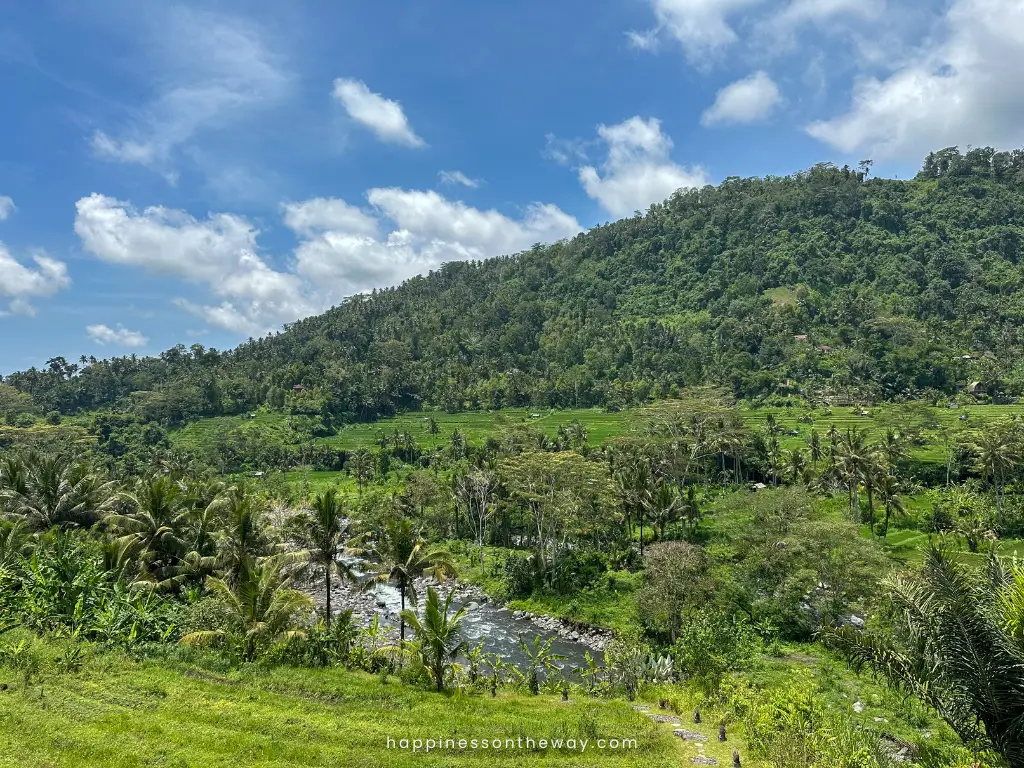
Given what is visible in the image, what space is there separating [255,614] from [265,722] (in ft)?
23.6

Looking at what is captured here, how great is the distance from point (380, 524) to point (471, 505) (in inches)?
413

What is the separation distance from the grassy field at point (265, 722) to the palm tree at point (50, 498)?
941 inches

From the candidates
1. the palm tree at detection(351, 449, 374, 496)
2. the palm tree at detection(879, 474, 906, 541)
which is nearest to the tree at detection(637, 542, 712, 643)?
the palm tree at detection(879, 474, 906, 541)

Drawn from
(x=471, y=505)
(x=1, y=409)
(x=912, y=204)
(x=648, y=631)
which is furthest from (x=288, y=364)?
(x=912, y=204)

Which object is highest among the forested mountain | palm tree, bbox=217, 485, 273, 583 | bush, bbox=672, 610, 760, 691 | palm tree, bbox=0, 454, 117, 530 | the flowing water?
the forested mountain

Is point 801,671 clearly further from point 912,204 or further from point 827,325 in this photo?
point 912,204

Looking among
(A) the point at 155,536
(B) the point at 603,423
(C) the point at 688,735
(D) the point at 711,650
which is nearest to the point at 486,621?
(D) the point at 711,650

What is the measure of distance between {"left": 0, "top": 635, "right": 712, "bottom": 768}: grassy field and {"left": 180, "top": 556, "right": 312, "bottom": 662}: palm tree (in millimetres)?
1830

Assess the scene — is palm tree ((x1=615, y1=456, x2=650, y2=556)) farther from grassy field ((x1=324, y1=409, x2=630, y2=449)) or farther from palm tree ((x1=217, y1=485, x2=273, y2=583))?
grassy field ((x1=324, y1=409, x2=630, y2=449))

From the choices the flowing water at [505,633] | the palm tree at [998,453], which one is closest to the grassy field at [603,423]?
the palm tree at [998,453]

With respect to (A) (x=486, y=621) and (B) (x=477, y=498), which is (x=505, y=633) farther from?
(B) (x=477, y=498)

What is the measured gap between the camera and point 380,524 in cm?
5884

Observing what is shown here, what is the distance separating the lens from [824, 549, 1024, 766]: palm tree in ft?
28.0

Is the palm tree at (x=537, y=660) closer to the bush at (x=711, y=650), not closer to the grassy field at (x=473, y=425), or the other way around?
the bush at (x=711, y=650)
